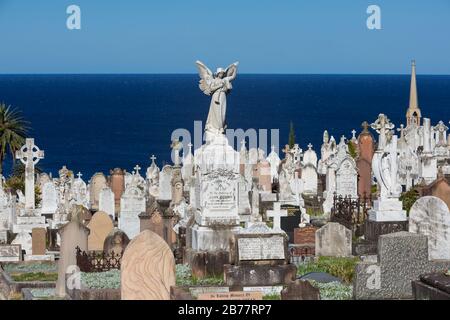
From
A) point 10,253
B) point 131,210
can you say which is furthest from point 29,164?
point 10,253

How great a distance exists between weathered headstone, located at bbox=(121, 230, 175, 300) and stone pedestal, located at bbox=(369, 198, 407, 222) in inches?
311

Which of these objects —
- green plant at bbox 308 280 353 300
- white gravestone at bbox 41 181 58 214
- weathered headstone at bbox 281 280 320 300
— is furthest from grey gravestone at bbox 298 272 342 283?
white gravestone at bbox 41 181 58 214

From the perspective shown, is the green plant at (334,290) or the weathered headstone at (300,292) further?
the green plant at (334,290)

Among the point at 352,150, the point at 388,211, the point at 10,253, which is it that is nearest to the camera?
the point at 10,253

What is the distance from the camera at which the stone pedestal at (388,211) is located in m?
26.1

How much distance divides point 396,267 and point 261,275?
2796 millimetres

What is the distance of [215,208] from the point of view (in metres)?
23.8

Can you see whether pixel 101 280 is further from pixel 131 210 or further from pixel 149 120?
pixel 149 120

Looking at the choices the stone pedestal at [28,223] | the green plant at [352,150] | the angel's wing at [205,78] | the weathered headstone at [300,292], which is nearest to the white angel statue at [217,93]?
the angel's wing at [205,78]

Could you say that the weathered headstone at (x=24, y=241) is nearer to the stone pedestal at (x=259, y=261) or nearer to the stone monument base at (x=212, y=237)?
the stone monument base at (x=212, y=237)

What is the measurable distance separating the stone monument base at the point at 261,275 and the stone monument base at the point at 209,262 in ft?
5.05

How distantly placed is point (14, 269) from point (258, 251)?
527 centimetres

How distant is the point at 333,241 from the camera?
24641 millimetres
